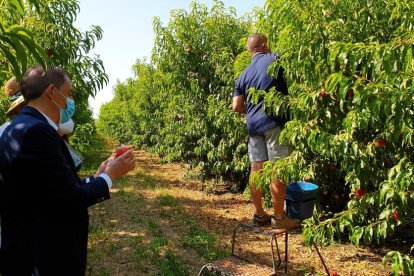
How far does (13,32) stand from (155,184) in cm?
717

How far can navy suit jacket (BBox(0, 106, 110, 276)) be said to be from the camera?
1568mm

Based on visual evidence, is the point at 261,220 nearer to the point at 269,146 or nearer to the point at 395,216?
the point at 269,146

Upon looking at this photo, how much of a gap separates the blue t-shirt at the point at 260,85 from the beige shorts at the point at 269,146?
58 mm

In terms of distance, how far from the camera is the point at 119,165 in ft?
6.33

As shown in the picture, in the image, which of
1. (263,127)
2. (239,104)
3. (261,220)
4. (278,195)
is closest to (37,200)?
(278,195)

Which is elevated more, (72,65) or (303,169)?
(72,65)

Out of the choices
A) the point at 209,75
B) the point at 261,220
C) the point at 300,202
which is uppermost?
the point at 209,75

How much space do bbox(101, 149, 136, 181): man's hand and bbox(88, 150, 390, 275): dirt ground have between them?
2093mm

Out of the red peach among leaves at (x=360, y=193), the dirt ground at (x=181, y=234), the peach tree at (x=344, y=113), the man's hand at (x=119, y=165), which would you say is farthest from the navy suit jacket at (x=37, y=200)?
the red peach among leaves at (x=360, y=193)

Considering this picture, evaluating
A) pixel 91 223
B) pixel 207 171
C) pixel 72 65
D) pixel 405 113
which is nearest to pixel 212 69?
pixel 207 171

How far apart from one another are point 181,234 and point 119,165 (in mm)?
3235

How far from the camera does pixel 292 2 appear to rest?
3270 mm

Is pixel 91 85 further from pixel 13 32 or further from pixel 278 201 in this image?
pixel 13 32

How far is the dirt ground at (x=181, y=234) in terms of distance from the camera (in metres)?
3.90
